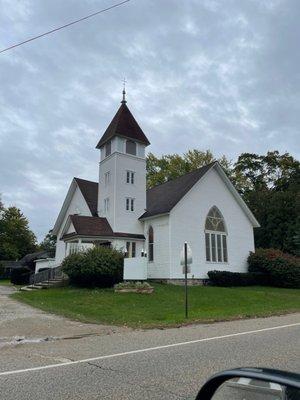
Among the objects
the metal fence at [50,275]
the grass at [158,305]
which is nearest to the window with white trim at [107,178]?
the metal fence at [50,275]

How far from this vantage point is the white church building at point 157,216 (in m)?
30.5

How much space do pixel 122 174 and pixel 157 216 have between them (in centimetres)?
480

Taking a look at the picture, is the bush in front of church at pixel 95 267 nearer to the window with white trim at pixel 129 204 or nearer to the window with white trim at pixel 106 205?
the window with white trim at pixel 129 204

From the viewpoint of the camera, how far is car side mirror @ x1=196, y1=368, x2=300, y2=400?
1807mm

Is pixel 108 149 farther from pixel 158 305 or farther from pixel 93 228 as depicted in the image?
pixel 158 305

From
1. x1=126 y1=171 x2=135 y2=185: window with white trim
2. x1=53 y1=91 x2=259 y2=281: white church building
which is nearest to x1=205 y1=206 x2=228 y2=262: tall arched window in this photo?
x1=53 y1=91 x2=259 y2=281: white church building

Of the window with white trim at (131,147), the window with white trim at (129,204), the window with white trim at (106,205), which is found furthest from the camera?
the window with white trim at (131,147)

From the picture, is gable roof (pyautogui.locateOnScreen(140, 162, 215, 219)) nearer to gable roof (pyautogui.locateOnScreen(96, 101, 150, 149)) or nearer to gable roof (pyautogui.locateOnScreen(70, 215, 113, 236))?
gable roof (pyautogui.locateOnScreen(70, 215, 113, 236))

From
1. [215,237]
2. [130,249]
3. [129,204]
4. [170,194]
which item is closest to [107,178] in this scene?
[129,204]

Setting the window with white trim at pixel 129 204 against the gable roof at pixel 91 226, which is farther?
the window with white trim at pixel 129 204

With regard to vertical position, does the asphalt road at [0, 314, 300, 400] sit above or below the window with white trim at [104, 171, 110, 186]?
below

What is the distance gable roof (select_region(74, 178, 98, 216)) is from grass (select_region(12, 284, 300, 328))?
40.8 feet

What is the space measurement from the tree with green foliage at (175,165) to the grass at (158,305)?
3281 cm

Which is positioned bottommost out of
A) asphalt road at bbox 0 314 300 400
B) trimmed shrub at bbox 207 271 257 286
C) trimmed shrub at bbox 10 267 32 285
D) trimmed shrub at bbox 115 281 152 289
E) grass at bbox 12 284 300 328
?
asphalt road at bbox 0 314 300 400
